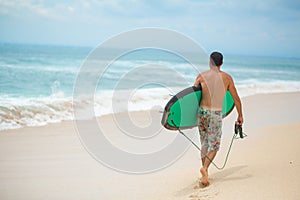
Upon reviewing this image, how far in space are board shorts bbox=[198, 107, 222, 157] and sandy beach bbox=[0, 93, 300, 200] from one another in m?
0.39

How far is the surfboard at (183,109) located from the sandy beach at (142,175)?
2.32 feet

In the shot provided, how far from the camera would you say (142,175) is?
15.0 ft

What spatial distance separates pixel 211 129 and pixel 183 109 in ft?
1.41

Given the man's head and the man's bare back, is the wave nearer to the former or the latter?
the man's bare back

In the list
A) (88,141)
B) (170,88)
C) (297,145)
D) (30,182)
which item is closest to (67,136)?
(88,141)

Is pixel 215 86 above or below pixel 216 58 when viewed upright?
below

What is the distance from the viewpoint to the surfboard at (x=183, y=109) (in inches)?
156

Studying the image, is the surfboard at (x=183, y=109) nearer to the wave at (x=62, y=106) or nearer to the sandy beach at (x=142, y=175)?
the sandy beach at (x=142, y=175)

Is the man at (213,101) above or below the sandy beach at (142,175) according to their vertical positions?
above

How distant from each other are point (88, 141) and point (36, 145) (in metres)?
0.91

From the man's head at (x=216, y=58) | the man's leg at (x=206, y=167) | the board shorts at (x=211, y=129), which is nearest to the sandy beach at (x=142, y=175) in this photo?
the man's leg at (x=206, y=167)

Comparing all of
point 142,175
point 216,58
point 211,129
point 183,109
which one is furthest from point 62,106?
point 216,58

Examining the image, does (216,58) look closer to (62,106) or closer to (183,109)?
(183,109)

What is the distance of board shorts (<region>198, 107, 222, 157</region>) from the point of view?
12.6 ft
